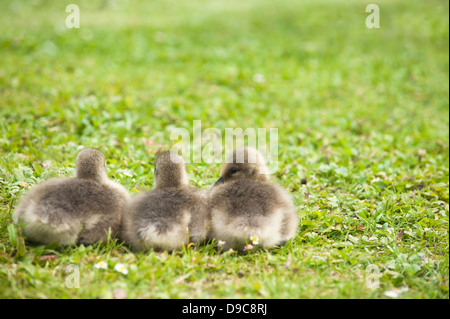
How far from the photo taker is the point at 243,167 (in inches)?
217

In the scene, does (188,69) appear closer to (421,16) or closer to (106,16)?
(106,16)

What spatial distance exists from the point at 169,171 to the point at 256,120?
468 cm

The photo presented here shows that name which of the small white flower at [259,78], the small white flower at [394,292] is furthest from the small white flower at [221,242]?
the small white flower at [259,78]

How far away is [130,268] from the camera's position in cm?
407

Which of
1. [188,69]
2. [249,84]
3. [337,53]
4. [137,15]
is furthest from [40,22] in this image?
[337,53]

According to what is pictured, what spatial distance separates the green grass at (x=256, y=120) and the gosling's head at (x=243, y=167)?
734 millimetres

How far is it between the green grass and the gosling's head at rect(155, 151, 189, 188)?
75cm

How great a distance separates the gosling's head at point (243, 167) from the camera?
218 inches
